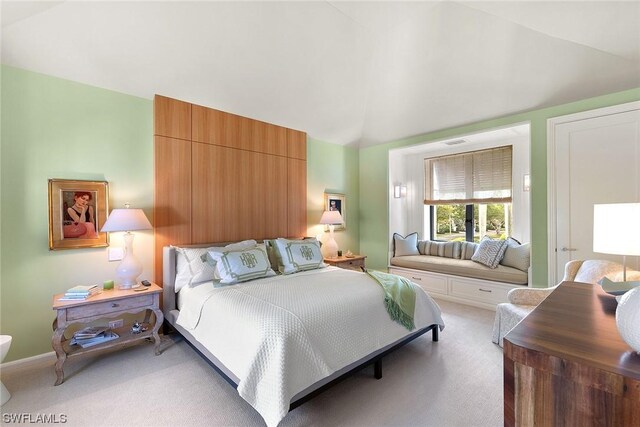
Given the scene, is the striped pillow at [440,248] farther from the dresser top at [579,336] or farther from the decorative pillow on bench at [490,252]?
the dresser top at [579,336]

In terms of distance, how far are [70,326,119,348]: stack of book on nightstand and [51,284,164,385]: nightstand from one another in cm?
4

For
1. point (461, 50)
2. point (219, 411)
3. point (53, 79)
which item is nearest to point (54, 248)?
point (53, 79)

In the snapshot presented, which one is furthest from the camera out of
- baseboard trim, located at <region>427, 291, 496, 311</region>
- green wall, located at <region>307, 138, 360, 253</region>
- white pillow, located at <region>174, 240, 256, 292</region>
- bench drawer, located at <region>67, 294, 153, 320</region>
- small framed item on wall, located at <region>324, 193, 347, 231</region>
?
small framed item on wall, located at <region>324, 193, 347, 231</region>

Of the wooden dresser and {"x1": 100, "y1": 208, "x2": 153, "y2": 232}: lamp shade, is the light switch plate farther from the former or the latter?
the wooden dresser

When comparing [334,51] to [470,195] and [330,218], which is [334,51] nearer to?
[330,218]

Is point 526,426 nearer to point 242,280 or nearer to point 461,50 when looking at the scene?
point 242,280

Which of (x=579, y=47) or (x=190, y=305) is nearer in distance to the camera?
(x=190, y=305)

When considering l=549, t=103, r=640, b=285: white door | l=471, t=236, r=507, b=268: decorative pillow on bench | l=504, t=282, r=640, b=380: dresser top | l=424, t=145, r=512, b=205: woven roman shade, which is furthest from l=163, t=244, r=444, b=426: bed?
l=424, t=145, r=512, b=205: woven roman shade

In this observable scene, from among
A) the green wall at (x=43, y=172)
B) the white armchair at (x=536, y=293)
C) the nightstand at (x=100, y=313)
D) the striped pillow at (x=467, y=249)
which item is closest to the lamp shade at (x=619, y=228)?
the white armchair at (x=536, y=293)

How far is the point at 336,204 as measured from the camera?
510 cm

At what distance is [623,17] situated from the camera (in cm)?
243

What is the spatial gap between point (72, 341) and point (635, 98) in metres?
5.95

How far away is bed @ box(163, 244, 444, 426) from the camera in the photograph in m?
1.68

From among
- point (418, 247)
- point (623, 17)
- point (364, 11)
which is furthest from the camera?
point (418, 247)
